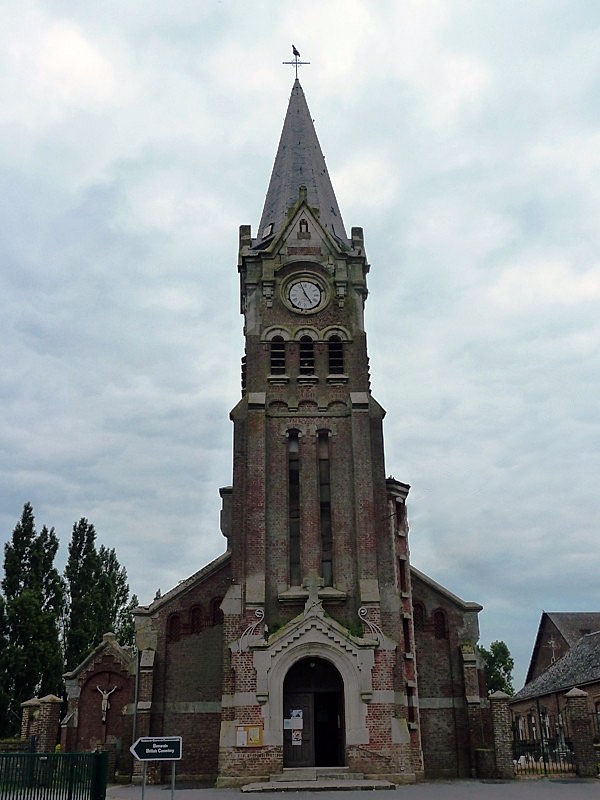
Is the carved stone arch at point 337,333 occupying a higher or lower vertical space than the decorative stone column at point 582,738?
higher

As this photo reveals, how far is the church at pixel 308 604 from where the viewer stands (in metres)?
27.9

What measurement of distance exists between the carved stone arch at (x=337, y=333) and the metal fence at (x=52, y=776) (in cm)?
2063

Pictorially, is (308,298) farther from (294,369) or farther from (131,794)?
(131,794)

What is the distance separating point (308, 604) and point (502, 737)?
32.3 feet

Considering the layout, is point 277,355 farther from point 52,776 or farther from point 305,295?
point 52,776

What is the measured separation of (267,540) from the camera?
1206 inches

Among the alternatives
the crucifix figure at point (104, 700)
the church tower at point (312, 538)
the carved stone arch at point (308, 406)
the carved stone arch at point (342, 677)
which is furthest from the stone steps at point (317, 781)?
the carved stone arch at point (308, 406)

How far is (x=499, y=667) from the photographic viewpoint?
253ft

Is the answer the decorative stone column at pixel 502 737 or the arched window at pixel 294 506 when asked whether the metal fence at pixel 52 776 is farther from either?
the decorative stone column at pixel 502 737

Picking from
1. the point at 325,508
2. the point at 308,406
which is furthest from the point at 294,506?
the point at 308,406

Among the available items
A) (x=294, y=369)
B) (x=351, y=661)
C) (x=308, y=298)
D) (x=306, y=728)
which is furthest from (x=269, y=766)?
(x=308, y=298)

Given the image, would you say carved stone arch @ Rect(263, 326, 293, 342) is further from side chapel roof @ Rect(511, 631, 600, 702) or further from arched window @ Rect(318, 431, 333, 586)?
side chapel roof @ Rect(511, 631, 600, 702)

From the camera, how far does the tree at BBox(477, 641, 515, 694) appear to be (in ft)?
247

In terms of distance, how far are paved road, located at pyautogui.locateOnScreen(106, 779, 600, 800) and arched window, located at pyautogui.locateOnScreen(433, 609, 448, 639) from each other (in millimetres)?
6944
